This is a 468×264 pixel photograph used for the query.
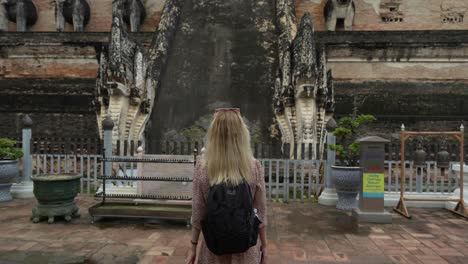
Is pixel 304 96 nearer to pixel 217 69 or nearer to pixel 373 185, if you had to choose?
pixel 217 69

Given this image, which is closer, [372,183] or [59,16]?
[372,183]

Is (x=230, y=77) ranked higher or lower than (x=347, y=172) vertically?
higher

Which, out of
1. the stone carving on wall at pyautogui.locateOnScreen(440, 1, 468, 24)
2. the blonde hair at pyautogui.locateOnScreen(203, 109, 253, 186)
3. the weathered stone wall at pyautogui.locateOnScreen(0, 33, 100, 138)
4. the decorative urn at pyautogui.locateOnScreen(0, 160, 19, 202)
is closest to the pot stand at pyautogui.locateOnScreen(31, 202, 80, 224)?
the decorative urn at pyautogui.locateOnScreen(0, 160, 19, 202)

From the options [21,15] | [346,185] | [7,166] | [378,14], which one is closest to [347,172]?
[346,185]

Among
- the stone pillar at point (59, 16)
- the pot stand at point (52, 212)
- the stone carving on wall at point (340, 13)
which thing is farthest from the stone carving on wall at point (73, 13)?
the pot stand at point (52, 212)

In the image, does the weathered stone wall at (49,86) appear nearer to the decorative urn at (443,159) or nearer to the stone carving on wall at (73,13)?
the stone carving on wall at (73,13)

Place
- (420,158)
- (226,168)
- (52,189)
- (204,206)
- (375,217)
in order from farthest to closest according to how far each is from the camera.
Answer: (420,158)
(375,217)
(52,189)
(204,206)
(226,168)

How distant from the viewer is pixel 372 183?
6172 mm

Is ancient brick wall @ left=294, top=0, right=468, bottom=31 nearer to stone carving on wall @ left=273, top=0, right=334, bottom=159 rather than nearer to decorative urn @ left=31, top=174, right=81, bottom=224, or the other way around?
stone carving on wall @ left=273, top=0, right=334, bottom=159

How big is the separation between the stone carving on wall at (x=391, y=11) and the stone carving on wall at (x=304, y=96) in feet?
28.6

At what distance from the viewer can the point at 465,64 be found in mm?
12820

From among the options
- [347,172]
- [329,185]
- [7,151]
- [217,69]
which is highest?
[217,69]

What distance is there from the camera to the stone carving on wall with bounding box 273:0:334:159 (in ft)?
28.2

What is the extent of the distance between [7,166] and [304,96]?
630cm
